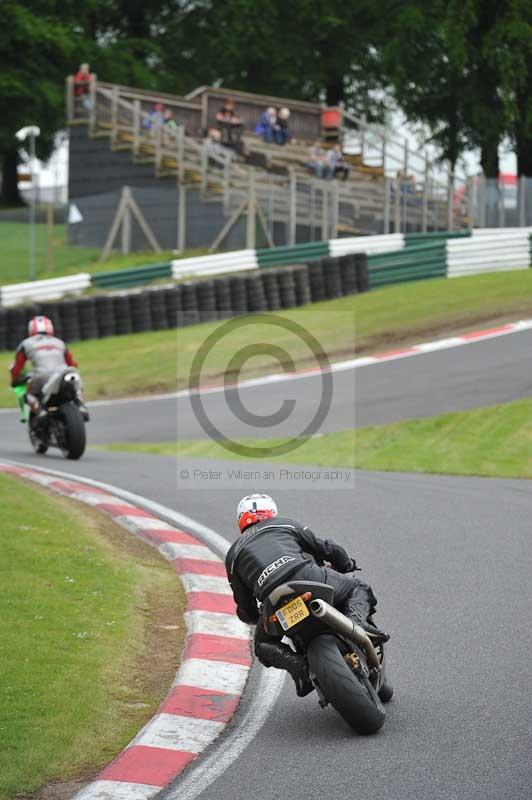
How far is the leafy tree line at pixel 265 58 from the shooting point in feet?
A: 132

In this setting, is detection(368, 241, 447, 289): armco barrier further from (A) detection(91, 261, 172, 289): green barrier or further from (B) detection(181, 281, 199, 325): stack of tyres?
(A) detection(91, 261, 172, 289): green barrier

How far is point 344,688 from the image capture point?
19.2 ft

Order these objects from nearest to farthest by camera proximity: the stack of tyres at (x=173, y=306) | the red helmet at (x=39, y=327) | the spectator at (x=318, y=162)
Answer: the red helmet at (x=39, y=327), the stack of tyres at (x=173, y=306), the spectator at (x=318, y=162)

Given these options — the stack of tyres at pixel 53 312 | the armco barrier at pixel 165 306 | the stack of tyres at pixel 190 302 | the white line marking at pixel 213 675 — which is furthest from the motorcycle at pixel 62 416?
the stack of tyres at pixel 190 302

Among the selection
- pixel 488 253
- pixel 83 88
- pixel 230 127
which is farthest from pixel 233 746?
pixel 83 88

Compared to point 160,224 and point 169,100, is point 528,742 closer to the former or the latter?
point 160,224

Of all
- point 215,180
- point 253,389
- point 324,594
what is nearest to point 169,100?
point 215,180

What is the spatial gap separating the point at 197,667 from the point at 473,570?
2591mm

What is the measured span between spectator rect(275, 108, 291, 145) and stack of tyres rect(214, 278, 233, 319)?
35.4 ft

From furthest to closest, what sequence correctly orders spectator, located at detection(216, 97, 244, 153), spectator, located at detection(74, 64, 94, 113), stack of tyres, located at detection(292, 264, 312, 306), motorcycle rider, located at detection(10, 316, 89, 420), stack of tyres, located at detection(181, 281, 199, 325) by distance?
spectator, located at detection(74, 64, 94, 113), spectator, located at detection(216, 97, 244, 153), stack of tyres, located at detection(292, 264, 312, 306), stack of tyres, located at detection(181, 281, 199, 325), motorcycle rider, located at detection(10, 316, 89, 420)

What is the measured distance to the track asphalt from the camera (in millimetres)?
5332

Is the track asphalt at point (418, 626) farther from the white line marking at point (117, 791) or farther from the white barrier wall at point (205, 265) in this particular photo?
the white barrier wall at point (205, 265)

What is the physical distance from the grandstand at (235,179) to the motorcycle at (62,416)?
47.3ft

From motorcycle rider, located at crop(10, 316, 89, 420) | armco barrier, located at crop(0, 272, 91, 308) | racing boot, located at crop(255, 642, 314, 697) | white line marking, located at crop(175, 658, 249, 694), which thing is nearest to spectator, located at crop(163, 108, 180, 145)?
armco barrier, located at crop(0, 272, 91, 308)
